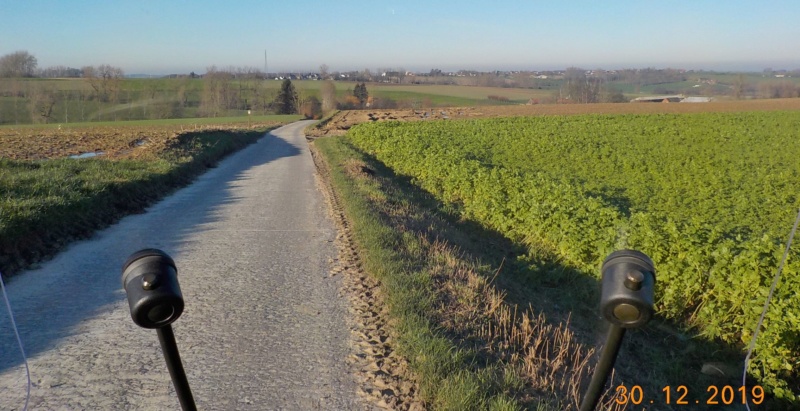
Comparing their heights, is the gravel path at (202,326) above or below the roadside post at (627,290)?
below

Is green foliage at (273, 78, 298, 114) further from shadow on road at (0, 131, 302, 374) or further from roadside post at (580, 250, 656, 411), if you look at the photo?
roadside post at (580, 250, 656, 411)

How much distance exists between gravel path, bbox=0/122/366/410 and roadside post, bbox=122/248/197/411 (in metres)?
2.70

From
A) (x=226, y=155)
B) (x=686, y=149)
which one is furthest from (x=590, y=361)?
(x=686, y=149)

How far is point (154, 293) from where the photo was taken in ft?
5.34

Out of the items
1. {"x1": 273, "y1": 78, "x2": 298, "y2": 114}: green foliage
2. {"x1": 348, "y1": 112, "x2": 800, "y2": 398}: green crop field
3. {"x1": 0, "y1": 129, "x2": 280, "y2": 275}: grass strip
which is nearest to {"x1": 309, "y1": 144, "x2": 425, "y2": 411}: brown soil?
{"x1": 348, "y1": 112, "x2": 800, "y2": 398}: green crop field

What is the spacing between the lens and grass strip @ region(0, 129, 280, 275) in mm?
7895

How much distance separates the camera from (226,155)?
2597 cm

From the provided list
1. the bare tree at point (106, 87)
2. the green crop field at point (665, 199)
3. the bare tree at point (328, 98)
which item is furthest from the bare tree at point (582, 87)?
the bare tree at point (106, 87)

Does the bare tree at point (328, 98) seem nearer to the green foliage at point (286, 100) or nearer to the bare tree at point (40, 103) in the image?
the green foliage at point (286, 100)

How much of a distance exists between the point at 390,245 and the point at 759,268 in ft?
15.1

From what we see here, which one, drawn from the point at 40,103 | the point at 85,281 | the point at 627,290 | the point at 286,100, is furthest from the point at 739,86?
the point at 40,103

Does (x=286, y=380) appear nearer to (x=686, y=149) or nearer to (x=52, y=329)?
(x=52, y=329)

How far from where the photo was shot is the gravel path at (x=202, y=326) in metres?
4.30

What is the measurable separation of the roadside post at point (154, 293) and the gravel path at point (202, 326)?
2700 mm
